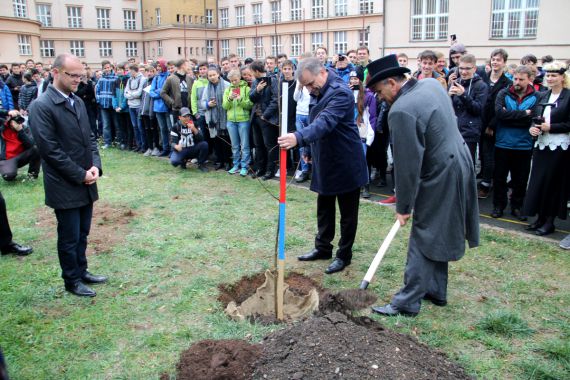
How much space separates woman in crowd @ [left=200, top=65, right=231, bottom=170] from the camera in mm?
10844

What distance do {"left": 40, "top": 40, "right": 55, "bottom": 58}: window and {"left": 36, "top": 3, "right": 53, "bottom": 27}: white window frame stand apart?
1.76 meters

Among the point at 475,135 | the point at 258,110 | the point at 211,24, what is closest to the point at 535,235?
the point at 475,135

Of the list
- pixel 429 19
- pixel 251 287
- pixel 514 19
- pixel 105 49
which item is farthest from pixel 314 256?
pixel 105 49

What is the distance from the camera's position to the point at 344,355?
336cm

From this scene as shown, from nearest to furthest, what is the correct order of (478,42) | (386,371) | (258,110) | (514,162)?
(386,371) < (514,162) < (258,110) < (478,42)

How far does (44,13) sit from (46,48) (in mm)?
3558

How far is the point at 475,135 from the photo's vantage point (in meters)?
7.77

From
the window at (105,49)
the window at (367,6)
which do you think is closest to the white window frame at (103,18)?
the window at (105,49)

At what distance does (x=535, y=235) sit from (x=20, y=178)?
386 inches

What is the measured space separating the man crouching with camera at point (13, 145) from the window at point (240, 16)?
44997 mm

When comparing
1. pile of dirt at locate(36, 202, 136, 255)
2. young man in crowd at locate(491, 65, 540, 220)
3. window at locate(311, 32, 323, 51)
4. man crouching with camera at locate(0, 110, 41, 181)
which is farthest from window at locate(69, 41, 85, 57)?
young man in crowd at locate(491, 65, 540, 220)

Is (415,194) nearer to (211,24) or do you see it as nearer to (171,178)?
(171,178)

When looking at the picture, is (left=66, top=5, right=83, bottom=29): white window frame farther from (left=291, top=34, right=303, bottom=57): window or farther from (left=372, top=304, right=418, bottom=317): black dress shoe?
(left=372, top=304, right=418, bottom=317): black dress shoe

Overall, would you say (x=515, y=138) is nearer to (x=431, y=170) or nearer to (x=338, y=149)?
(x=338, y=149)
